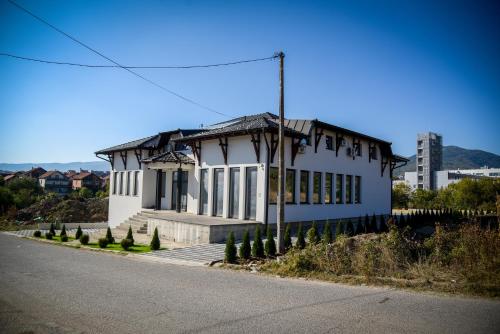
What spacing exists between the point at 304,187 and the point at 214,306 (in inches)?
521

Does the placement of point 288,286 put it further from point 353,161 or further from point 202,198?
point 353,161

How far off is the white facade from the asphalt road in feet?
25.8

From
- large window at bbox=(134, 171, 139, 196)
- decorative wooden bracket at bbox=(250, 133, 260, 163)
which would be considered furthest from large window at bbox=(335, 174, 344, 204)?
large window at bbox=(134, 171, 139, 196)

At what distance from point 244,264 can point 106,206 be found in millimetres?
34549

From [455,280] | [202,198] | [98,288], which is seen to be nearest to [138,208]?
[202,198]

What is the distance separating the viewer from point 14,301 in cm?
637

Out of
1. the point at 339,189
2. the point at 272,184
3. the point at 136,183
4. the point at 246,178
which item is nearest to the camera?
the point at 272,184

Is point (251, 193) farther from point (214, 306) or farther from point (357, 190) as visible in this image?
point (214, 306)

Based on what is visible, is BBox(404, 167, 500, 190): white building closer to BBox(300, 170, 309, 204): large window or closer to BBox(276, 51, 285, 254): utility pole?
BBox(300, 170, 309, 204): large window

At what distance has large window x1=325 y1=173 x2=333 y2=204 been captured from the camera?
20406mm

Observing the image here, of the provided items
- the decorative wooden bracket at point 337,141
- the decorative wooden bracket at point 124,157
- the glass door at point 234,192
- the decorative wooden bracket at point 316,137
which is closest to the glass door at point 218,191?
the glass door at point 234,192

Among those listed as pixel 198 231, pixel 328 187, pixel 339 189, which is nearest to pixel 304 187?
pixel 328 187

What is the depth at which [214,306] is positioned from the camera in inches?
243

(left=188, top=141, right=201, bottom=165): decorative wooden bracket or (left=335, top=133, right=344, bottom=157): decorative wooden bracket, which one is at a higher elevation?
(left=335, top=133, right=344, bottom=157): decorative wooden bracket
